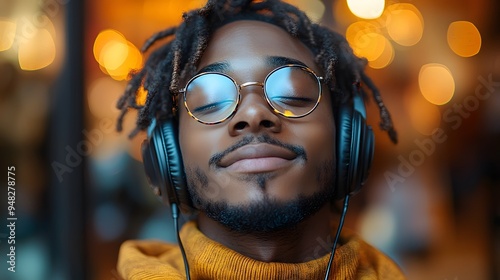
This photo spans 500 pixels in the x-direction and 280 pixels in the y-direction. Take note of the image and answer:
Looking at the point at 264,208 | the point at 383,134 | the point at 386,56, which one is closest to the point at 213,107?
the point at 264,208

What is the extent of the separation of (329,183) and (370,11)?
196 centimetres

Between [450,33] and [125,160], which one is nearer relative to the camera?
[125,160]

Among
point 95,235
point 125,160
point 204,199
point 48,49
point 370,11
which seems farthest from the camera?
point 370,11

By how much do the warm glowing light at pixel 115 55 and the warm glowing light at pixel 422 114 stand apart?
4.84 feet

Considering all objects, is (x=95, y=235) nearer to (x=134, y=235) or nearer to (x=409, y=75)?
(x=134, y=235)

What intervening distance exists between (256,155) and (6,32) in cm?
153

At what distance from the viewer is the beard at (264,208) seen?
3.72 ft

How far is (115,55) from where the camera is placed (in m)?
2.81

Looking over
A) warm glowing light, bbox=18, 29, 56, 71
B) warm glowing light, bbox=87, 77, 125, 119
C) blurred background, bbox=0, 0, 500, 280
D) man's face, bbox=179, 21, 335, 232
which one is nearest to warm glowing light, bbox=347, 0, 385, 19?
blurred background, bbox=0, 0, 500, 280

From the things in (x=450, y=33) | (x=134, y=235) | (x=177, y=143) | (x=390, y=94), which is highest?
(x=177, y=143)

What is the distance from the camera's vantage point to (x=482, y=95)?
9.62ft

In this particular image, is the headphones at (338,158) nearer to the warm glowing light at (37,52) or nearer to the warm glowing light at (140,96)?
the warm glowing light at (140,96)

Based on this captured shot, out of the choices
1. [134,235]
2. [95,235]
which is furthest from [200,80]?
[134,235]

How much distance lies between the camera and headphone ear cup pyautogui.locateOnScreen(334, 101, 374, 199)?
1256mm
